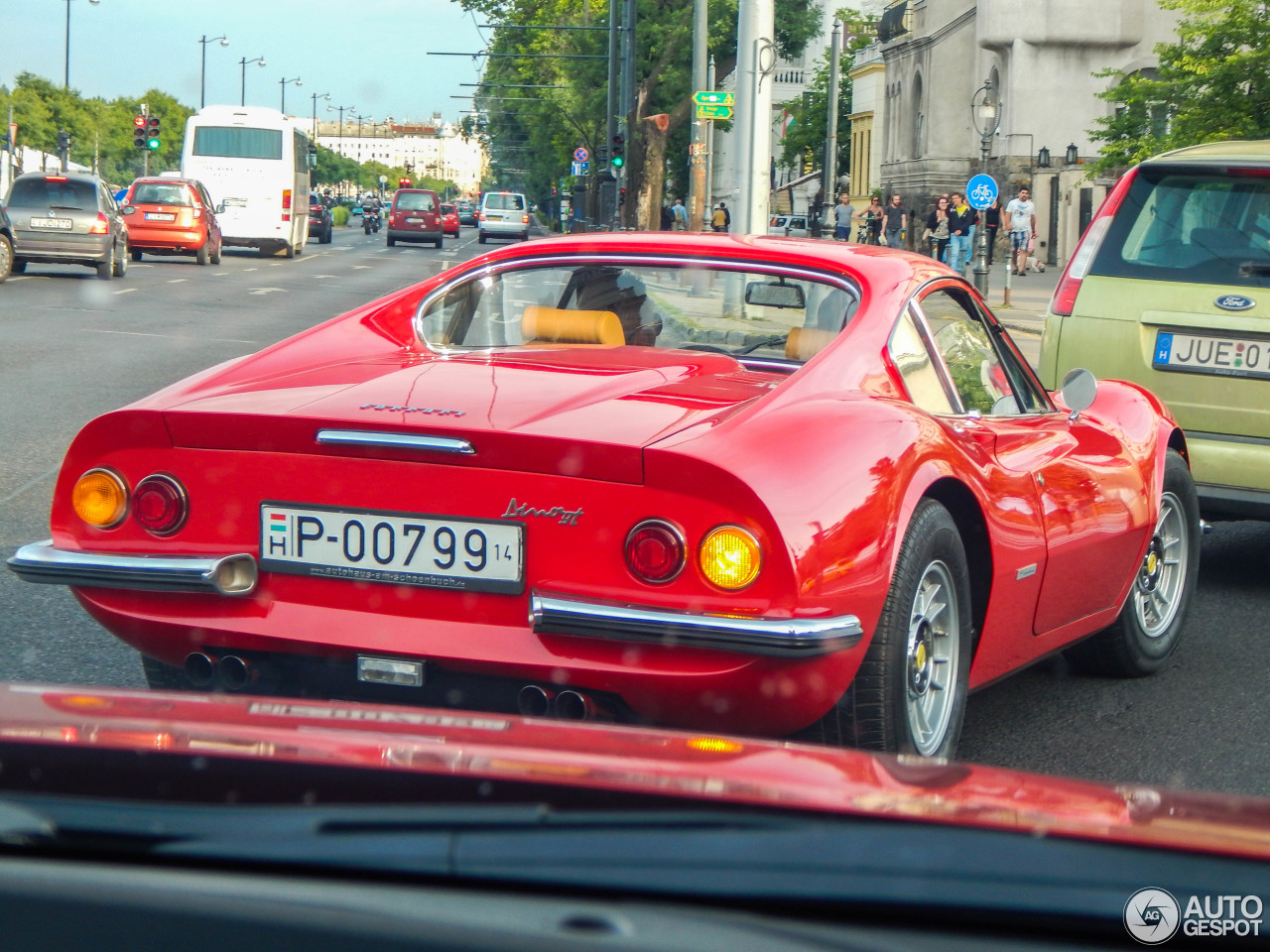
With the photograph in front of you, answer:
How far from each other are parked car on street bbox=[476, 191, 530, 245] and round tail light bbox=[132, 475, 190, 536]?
63903 millimetres

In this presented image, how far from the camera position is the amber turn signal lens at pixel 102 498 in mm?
3465

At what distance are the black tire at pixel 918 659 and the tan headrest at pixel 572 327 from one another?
1.14m

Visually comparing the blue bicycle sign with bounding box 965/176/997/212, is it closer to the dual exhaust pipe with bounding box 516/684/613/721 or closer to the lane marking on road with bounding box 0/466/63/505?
the lane marking on road with bounding box 0/466/63/505

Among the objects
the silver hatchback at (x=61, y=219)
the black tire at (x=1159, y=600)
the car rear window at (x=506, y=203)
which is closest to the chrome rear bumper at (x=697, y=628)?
the black tire at (x=1159, y=600)

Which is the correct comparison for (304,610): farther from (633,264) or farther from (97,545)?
(633,264)

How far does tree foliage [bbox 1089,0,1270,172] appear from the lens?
59.7ft

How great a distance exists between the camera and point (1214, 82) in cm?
1848

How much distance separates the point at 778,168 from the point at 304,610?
10387 centimetres

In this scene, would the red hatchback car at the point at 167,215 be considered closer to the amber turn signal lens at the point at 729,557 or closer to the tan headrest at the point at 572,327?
the tan headrest at the point at 572,327

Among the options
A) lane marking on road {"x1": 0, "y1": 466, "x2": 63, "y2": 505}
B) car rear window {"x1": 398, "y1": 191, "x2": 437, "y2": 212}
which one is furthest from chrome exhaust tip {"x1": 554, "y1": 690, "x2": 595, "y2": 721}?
car rear window {"x1": 398, "y1": 191, "x2": 437, "y2": 212}

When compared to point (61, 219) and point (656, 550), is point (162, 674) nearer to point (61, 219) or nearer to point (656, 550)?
point (656, 550)

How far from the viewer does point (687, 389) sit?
11.7 feet

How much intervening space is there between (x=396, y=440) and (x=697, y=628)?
0.69m

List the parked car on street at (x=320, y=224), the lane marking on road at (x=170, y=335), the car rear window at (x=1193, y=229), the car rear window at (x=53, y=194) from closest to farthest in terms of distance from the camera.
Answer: the car rear window at (x=1193, y=229) → the lane marking on road at (x=170, y=335) → the car rear window at (x=53, y=194) → the parked car on street at (x=320, y=224)
